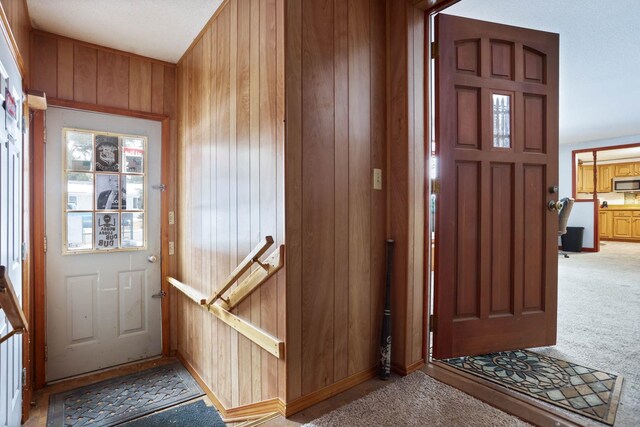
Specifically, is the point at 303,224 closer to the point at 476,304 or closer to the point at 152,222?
the point at 476,304

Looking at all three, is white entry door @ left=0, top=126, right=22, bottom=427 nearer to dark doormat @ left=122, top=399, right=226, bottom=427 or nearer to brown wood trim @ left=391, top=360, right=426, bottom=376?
dark doormat @ left=122, top=399, right=226, bottom=427

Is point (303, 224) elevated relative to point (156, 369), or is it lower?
elevated

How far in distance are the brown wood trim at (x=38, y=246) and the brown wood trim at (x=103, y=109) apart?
15 centimetres

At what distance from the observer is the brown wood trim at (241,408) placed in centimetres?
169

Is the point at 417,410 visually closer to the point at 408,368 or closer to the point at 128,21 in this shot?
the point at 408,368

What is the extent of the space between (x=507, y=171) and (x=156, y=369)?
11.2 feet

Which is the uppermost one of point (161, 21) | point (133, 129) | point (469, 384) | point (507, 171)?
point (161, 21)

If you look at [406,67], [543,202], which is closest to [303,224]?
[406,67]

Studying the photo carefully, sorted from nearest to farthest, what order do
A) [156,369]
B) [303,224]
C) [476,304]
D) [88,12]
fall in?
[303,224], [476,304], [88,12], [156,369]

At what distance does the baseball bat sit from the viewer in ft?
6.11

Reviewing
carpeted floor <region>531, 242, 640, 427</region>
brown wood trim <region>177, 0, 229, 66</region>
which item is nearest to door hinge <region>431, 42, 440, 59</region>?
brown wood trim <region>177, 0, 229, 66</region>

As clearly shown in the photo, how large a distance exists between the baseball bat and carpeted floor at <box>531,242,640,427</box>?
2.91 feet

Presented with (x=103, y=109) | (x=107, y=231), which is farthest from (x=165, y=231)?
(x=103, y=109)

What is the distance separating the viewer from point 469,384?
175 centimetres
